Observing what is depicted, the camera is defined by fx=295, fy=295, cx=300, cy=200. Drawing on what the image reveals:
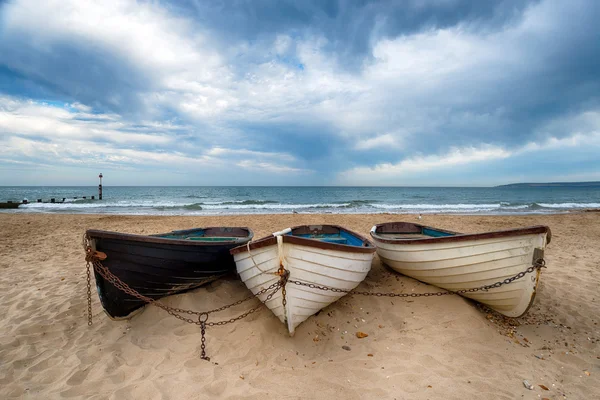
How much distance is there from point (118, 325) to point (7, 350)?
1273 millimetres

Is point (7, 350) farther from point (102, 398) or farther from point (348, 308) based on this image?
point (348, 308)

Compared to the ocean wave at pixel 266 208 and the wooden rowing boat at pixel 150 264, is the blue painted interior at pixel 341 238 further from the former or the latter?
the ocean wave at pixel 266 208

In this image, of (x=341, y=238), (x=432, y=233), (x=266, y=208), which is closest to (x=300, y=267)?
(x=341, y=238)

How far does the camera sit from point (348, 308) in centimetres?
487

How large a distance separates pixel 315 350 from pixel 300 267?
3.85 feet

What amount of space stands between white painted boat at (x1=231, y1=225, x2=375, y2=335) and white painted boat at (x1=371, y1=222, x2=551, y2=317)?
1.17 m

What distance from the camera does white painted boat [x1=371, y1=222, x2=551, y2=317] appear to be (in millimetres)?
4119

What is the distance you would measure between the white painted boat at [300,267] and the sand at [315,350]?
0.48m

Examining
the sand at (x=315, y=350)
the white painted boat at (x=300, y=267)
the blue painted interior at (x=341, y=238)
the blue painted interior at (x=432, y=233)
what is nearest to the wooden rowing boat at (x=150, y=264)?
the sand at (x=315, y=350)

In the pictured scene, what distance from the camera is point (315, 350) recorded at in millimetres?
3998

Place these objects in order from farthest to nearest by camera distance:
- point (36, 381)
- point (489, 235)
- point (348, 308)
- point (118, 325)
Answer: point (348, 308)
point (118, 325)
point (489, 235)
point (36, 381)

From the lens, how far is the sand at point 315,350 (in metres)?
3.31

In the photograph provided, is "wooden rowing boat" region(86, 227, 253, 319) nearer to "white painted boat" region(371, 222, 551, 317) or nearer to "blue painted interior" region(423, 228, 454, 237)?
"white painted boat" region(371, 222, 551, 317)

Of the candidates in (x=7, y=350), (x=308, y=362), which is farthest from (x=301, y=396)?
(x=7, y=350)
